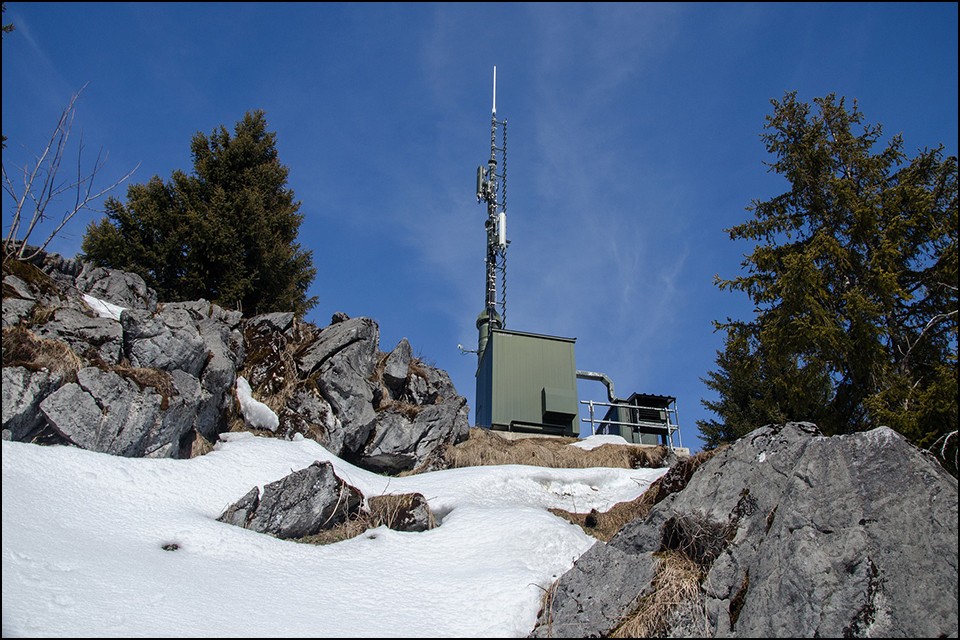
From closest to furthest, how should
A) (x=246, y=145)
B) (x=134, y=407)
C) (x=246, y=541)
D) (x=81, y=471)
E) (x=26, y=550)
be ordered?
(x=26, y=550), (x=246, y=541), (x=81, y=471), (x=134, y=407), (x=246, y=145)

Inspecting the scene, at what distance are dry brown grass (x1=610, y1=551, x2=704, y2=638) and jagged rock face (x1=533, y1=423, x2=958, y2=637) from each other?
0.05 meters

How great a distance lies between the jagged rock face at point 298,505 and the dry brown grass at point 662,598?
13.0ft

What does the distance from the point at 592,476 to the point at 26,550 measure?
349 inches

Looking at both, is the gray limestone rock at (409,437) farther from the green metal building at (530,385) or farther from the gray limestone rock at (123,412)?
the green metal building at (530,385)

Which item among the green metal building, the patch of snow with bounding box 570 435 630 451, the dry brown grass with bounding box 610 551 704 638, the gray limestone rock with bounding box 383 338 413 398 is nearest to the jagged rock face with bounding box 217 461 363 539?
the dry brown grass with bounding box 610 551 704 638

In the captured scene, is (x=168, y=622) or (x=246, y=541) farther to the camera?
(x=246, y=541)

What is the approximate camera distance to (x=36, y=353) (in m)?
8.31

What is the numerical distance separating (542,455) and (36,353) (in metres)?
9.07

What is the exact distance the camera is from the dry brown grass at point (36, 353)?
319 inches

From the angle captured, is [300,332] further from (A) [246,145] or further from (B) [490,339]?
(B) [490,339]

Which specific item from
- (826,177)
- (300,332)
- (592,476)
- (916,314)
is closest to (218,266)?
(300,332)

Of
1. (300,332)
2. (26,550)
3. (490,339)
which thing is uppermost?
(490,339)

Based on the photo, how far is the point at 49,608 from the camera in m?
4.82

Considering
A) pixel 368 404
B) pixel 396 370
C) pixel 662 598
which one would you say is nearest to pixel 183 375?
pixel 368 404
